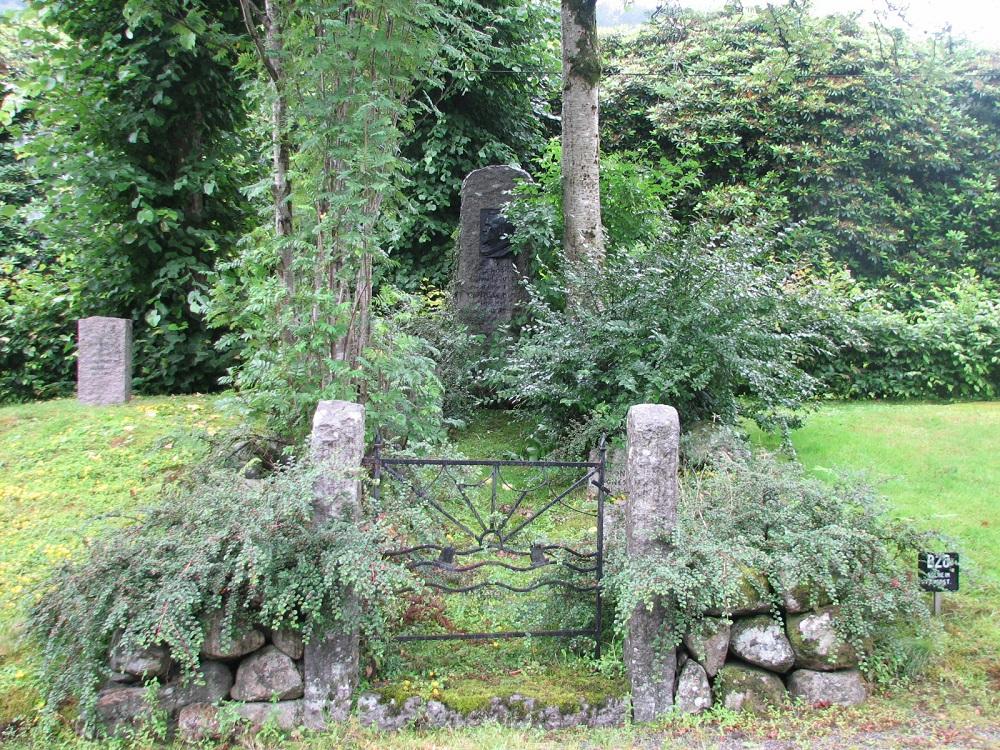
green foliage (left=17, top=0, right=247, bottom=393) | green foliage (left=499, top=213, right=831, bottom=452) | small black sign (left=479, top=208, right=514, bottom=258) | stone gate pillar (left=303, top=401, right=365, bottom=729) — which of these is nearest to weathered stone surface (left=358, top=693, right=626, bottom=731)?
stone gate pillar (left=303, top=401, right=365, bottom=729)

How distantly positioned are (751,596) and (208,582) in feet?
8.20

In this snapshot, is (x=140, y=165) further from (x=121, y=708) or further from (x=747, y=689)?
(x=747, y=689)

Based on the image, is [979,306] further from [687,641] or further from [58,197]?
[58,197]

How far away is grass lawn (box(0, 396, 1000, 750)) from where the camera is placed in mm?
3406

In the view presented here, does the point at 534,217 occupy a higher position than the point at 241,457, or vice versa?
the point at 534,217

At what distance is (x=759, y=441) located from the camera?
702 centimetres

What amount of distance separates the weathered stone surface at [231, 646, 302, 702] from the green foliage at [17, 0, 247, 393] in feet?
17.5

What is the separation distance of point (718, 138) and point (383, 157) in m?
9.41

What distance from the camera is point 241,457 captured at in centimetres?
511

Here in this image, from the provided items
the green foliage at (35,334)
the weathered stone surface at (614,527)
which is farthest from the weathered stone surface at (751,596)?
the green foliage at (35,334)

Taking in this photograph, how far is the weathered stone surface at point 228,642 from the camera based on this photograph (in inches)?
131

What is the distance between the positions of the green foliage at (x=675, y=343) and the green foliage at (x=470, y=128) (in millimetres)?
4906

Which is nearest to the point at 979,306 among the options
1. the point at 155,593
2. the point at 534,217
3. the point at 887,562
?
the point at 534,217

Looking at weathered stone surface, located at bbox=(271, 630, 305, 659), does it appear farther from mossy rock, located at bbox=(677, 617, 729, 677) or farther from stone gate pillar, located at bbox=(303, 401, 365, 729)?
mossy rock, located at bbox=(677, 617, 729, 677)
